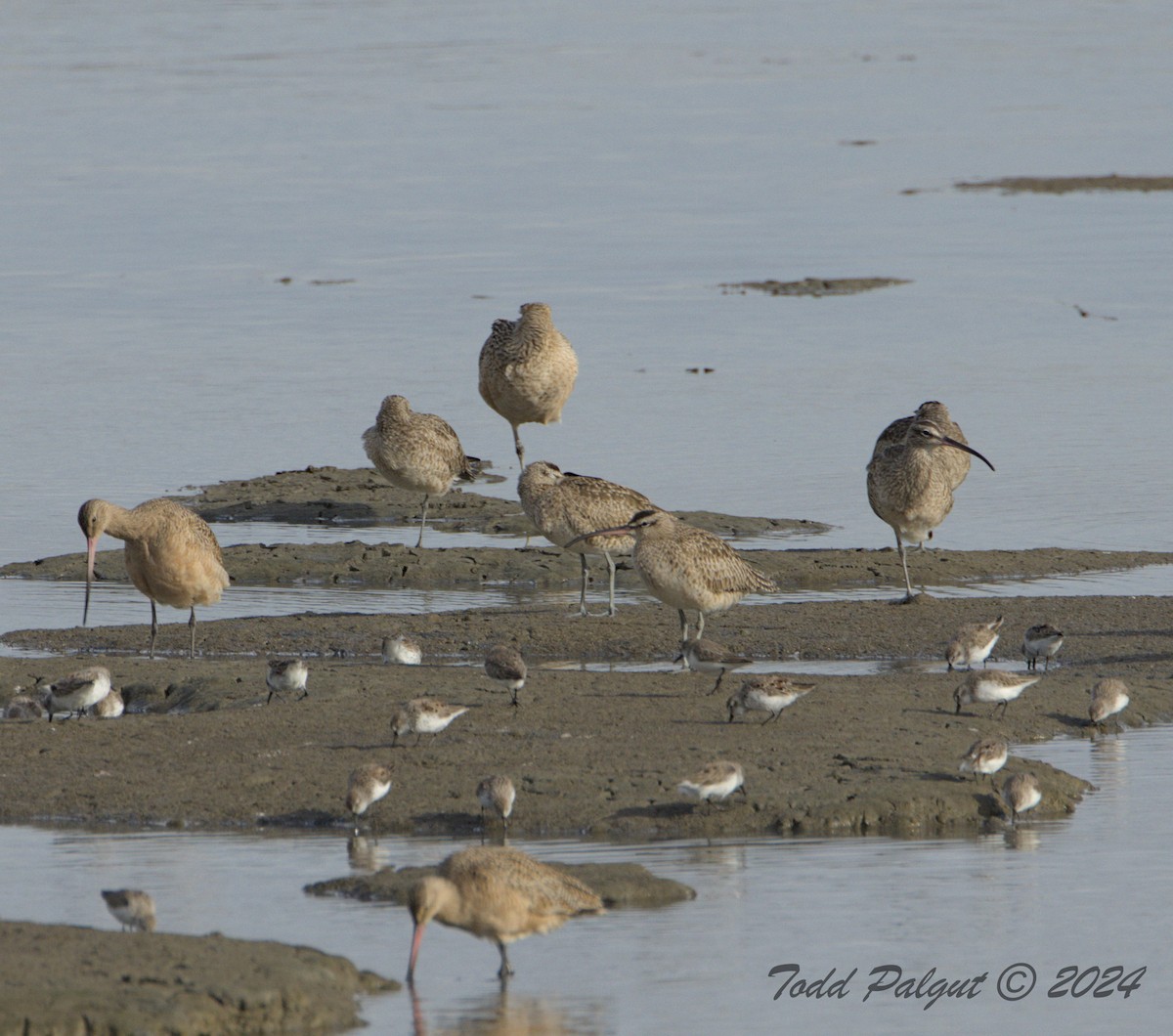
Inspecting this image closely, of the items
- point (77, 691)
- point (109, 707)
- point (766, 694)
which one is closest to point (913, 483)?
point (766, 694)

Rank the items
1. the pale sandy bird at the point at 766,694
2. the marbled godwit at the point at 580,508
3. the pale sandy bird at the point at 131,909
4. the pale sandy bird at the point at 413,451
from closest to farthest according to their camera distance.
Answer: the pale sandy bird at the point at 131,909, the pale sandy bird at the point at 766,694, the marbled godwit at the point at 580,508, the pale sandy bird at the point at 413,451

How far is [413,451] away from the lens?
61.7 feet

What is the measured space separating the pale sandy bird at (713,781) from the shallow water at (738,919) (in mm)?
236

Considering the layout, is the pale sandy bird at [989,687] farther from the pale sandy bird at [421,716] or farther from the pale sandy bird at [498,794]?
the pale sandy bird at [498,794]

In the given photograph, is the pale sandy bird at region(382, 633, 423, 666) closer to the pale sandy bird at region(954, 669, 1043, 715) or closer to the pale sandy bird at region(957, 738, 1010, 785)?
the pale sandy bird at region(954, 669, 1043, 715)

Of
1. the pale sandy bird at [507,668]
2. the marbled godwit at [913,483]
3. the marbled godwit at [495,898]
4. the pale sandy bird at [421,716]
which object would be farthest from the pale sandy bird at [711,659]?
the marbled godwit at [495,898]

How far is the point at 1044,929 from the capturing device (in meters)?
8.98

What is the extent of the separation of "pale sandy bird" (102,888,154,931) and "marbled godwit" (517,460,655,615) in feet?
23.6

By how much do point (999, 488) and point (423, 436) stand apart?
5207mm

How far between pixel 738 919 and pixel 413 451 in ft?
33.2

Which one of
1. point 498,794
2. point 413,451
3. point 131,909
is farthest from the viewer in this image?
point 413,451

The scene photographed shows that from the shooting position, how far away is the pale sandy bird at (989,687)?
39.8ft

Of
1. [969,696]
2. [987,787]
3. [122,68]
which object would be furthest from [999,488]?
[122,68]

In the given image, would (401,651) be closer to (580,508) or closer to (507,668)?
(507,668)
